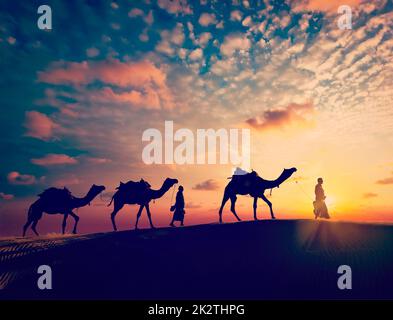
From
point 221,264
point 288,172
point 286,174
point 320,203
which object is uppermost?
point 288,172

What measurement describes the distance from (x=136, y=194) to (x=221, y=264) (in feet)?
31.7

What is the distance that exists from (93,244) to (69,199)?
757cm

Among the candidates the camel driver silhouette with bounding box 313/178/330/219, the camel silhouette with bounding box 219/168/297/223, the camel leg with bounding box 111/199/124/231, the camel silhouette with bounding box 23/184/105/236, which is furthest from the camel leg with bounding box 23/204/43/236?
the camel driver silhouette with bounding box 313/178/330/219

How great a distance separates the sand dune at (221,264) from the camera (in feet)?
30.3

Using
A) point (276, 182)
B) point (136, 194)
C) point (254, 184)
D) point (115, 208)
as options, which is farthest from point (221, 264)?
point (115, 208)

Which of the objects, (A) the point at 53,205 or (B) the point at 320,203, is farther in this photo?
(A) the point at 53,205

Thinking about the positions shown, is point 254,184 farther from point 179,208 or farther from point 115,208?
point 115,208

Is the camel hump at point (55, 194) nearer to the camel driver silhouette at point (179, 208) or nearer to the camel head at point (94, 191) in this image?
the camel head at point (94, 191)

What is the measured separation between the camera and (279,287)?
913 cm

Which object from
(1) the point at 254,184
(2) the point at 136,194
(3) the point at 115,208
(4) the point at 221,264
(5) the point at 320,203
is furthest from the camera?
(3) the point at 115,208

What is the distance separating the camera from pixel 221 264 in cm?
1073
